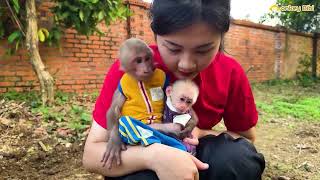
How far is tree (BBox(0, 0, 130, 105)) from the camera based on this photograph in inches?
214

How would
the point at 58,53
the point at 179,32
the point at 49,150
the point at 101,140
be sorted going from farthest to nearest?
the point at 58,53, the point at 49,150, the point at 101,140, the point at 179,32

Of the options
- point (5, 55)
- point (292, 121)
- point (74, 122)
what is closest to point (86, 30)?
point (5, 55)

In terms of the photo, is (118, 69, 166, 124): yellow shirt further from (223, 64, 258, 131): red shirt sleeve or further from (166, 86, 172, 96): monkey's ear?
(223, 64, 258, 131): red shirt sleeve

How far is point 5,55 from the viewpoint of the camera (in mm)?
5762

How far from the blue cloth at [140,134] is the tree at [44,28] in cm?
416

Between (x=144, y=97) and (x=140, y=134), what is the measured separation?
0.50 ft

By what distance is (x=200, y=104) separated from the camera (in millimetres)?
1733

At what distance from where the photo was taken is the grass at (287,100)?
722 centimetres

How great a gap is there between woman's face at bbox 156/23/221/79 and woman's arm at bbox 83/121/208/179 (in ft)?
1.04

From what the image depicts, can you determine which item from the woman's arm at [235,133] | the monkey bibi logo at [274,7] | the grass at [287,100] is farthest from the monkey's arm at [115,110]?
the monkey bibi logo at [274,7]

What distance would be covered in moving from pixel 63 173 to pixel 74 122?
1.43m

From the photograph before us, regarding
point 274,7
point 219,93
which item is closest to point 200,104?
point 219,93

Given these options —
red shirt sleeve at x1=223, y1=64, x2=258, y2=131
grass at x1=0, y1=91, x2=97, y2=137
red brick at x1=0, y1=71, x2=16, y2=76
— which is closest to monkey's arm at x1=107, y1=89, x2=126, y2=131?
red shirt sleeve at x1=223, y1=64, x2=258, y2=131

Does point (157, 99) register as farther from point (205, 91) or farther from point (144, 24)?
point (144, 24)
